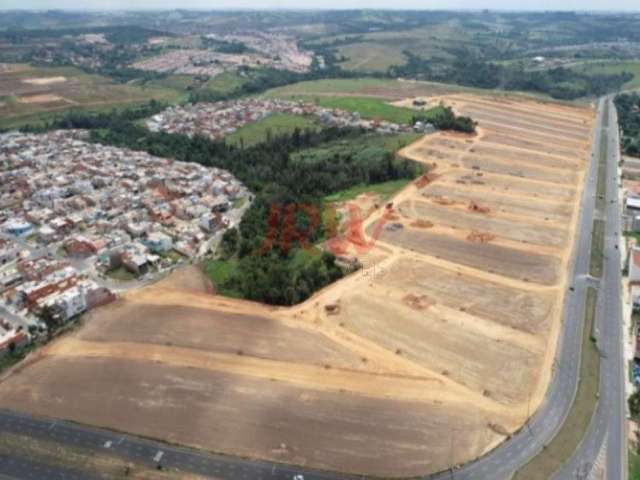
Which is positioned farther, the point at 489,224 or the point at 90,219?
the point at 90,219

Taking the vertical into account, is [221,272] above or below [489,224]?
below

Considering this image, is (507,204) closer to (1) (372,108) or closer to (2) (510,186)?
(2) (510,186)

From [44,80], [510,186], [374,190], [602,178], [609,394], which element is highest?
[44,80]

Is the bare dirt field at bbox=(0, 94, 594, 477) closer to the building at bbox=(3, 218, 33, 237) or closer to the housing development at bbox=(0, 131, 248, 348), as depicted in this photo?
the housing development at bbox=(0, 131, 248, 348)

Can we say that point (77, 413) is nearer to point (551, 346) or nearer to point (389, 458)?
point (389, 458)

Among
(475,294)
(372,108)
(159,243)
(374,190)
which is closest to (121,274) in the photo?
(159,243)

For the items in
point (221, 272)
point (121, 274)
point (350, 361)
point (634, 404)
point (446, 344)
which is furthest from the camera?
point (221, 272)

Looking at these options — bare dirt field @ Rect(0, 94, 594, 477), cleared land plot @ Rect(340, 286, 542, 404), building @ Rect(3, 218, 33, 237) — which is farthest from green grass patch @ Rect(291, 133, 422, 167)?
cleared land plot @ Rect(340, 286, 542, 404)
